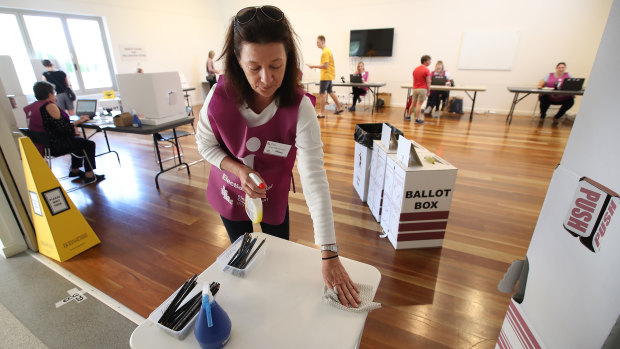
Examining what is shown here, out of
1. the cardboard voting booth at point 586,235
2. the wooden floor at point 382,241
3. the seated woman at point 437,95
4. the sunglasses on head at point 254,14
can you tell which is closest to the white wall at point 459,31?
the seated woman at point 437,95

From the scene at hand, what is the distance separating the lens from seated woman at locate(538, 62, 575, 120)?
5.91m

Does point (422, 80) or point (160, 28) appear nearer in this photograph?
point (422, 80)

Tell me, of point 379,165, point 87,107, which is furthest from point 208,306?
point 87,107

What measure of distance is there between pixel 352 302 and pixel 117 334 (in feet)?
4.68

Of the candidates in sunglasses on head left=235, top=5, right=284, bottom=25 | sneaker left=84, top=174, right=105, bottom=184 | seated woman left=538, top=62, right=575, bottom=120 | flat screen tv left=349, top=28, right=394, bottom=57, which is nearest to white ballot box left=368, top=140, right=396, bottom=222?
sunglasses on head left=235, top=5, right=284, bottom=25

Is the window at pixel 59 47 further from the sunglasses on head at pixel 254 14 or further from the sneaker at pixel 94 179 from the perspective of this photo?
the sunglasses on head at pixel 254 14

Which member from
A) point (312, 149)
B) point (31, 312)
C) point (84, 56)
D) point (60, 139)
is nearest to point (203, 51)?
point (84, 56)

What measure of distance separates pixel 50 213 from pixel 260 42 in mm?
2136

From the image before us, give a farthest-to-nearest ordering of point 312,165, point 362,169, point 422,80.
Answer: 1. point 422,80
2. point 362,169
3. point 312,165

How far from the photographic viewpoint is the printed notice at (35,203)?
6.33 ft

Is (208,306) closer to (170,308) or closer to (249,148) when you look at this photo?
(170,308)

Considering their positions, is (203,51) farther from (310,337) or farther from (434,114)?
(310,337)

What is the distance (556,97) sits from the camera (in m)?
6.02

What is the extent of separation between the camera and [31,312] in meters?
1.62
